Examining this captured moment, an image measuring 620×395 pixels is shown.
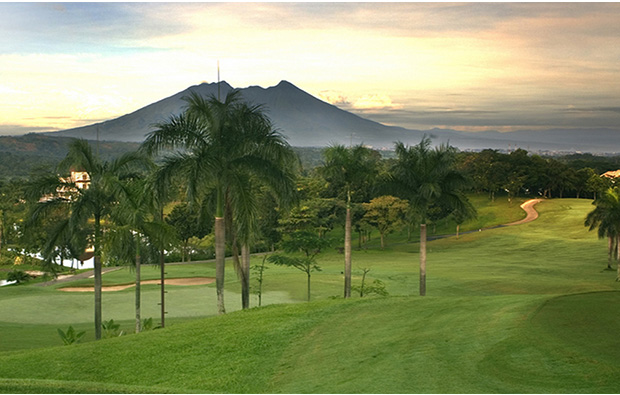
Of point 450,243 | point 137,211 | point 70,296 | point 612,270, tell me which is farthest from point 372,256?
point 137,211

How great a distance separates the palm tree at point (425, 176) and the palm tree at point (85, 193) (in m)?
12.9

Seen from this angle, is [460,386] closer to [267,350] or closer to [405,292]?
[267,350]

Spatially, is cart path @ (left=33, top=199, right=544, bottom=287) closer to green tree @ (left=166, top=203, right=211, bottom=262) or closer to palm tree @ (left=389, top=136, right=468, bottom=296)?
green tree @ (left=166, top=203, right=211, bottom=262)

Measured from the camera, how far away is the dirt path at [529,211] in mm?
85650

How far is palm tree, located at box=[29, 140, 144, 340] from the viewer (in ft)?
73.1

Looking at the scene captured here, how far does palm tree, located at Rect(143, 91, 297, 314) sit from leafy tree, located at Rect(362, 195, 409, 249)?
4748 centimetres

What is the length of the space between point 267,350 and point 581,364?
6943 mm

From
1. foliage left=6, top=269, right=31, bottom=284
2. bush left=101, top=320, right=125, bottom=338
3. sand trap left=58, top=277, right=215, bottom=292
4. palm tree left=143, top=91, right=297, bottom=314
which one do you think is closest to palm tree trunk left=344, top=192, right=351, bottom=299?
palm tree left=143, top=91, right=297, bottom=314

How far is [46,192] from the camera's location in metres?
22.7

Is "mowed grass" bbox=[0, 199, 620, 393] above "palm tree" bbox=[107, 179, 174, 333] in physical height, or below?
below

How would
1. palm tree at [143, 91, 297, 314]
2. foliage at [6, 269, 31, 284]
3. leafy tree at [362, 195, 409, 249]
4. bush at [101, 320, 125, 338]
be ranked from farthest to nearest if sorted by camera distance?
leafy tree at [362, 195, 409, 249] → foliage at [6, 269, 31, 284] → bush at [101, 320, 125, 338] → palm tree at [143, 91, 297, 314]

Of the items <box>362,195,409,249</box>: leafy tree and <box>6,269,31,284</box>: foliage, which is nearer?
<box>6,269,31,284</box>: foliage

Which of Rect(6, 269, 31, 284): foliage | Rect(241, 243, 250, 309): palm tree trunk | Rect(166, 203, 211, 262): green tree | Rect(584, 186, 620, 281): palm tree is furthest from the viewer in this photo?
Rect(166, 203, 211, 262): green tree

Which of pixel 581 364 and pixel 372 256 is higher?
pixel 581 364
